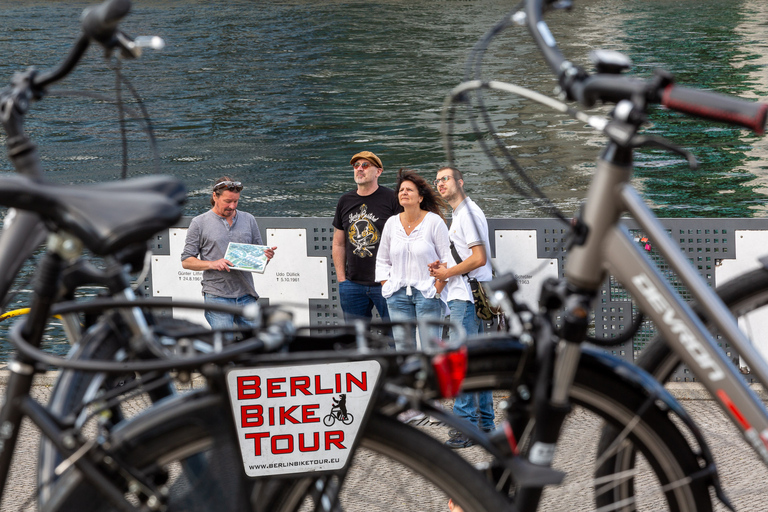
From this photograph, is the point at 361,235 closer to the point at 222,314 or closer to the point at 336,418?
the point at 222,314

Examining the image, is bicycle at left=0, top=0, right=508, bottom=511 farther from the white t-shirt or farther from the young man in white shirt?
the white t-shirt

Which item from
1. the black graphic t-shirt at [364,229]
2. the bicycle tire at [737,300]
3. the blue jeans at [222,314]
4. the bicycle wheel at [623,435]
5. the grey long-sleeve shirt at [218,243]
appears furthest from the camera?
the grey long-sleeve shirt at [218,243]

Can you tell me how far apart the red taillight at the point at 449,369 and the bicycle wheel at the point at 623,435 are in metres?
0.24

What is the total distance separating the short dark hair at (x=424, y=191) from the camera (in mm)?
7676

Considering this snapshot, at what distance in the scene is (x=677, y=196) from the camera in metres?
31.8

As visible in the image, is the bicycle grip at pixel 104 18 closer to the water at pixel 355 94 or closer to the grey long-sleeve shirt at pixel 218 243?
the grey long-sleeve shirt at pixel 218 243

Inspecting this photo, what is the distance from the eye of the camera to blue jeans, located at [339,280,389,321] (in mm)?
8367

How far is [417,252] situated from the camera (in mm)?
7605

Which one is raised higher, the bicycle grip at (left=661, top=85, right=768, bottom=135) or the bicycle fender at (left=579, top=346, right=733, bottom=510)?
the bicycle grip at (left=661, top=85, right=768, bottom=135)

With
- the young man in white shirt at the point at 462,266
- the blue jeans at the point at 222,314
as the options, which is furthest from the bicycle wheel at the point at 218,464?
the blue jeans at the point at 222,314

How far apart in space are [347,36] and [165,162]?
98.1 ft

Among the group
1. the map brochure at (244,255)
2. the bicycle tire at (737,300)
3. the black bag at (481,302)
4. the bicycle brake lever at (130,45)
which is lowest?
the bicycle tire at (737,300)

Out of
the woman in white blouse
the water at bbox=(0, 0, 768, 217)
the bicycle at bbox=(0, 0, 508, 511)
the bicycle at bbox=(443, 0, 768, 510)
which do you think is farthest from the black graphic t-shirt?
the water at bbox=(0, 0, 768, 217)

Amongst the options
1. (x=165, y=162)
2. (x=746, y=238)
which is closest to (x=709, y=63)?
(x=165, y=162)
